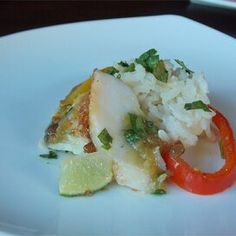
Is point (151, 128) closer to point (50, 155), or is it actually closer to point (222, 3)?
point (50, 155)

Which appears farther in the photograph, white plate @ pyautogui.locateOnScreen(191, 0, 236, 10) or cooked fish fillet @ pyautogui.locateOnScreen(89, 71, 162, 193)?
white plate @ pyautogui.locateOnScreen(191, 0, 236, 10)

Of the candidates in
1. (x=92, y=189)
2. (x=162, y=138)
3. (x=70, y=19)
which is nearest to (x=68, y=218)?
(x=92, y=189)

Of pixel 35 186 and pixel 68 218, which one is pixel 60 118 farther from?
pixel 68 218

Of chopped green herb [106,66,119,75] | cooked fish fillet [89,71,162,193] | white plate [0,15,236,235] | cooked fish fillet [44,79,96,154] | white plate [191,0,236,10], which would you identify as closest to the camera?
white plate [0,15,236,235]

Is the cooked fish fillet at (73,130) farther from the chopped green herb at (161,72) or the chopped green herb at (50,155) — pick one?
the chopped green herb at (161,72)

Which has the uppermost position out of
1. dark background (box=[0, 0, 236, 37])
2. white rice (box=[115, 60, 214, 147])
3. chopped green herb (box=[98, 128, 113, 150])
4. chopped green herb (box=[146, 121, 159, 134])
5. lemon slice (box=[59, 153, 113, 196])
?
white rice (box=[115, 60, 214, 147])

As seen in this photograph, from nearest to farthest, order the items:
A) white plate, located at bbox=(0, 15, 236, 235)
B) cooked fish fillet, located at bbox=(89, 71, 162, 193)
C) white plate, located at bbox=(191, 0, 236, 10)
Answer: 1. white plate, located at bbox=(0, 15, 236, 235)
2. cooked fish fillet, located at bbox=(89, 71, 162, 193)
3. white plate, located at bbox=(191, 0, 236, 10)

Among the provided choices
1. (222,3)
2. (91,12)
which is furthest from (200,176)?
(91,12)

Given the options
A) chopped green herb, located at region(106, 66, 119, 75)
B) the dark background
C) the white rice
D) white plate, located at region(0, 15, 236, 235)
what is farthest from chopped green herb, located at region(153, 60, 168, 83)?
the dark background

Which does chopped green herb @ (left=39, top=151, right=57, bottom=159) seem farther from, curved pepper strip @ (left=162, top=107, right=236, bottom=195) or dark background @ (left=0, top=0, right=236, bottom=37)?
dark background @ (left=0, top=0, right=236, bottom=37)
